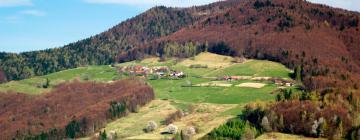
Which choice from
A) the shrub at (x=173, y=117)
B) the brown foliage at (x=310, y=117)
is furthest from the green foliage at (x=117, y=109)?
the brown foliage at (x=310, y=117)

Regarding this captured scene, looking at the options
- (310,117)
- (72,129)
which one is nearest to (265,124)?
(310,117)

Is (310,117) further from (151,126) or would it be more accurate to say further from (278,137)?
(151,126)

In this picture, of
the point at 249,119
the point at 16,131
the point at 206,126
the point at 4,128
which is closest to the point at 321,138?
the point at 249,119

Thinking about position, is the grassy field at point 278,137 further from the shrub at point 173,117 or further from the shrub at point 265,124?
the shrub at point 173,117

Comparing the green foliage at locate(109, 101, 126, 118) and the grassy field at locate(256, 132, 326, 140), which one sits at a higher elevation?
the green foliage at locate(109, 101, 126, 118)

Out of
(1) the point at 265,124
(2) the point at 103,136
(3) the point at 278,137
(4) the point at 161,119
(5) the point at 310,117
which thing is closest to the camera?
(3) the point at 278,137

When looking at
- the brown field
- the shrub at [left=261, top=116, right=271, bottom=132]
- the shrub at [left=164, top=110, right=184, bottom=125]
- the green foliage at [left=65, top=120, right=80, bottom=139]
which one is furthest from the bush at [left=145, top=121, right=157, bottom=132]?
the shrub at [left=261, top=116, right=271, bottom=132]

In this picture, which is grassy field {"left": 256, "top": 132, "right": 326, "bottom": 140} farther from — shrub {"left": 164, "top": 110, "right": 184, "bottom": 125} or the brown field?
shrub {"left": 164, "top": 110, "right": 184, "bottom": 125}

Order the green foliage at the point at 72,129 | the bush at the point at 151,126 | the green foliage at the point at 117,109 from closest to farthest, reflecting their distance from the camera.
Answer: the bush at the point at 151,126 → the green foliage at the point at 72,129 → the green foliage at the point at 117,109

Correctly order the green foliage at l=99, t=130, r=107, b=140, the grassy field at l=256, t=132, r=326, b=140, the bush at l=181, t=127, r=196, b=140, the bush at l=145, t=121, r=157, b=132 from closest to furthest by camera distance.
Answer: the grassy field at l=256, t=132, r=326, b=140 → the bush at l=181, t=127, r=196, b=140 → the green foliage at l=99, t=130, r=107, b=140 → the bush at l=145, t=121, r=157, b=132

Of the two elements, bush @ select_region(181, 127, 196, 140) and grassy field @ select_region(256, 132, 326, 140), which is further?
bush @ select_region(181, 127, 196, 140)

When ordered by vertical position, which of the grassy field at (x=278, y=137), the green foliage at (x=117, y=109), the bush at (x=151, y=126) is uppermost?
the green foliage at (x=117, y=109)

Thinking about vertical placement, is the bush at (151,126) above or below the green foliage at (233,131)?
below

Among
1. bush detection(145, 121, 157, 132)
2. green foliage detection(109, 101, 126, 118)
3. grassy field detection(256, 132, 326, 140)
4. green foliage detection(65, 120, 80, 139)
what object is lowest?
green foliage detection(65, 120, 80, 139)
